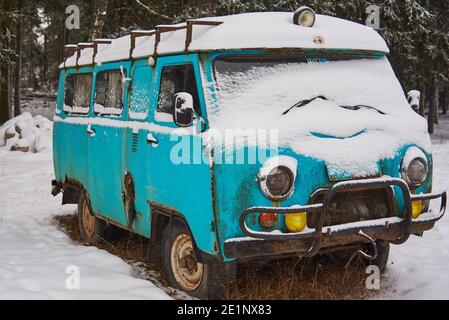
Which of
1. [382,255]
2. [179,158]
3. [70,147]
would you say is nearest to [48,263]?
[179,158]

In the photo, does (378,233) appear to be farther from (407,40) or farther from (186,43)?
(407,40)

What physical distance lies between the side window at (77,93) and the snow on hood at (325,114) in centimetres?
333

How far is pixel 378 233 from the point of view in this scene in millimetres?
5137

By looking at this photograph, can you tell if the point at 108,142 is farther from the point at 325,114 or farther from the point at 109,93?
the point at 325,114

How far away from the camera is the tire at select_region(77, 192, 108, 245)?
774cm

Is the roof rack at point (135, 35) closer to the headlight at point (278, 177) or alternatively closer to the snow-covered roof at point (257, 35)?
the snow-covered roof at point (257, 35)

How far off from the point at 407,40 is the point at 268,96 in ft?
57.9

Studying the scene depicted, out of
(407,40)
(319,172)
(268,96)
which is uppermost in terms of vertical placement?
(407,40)

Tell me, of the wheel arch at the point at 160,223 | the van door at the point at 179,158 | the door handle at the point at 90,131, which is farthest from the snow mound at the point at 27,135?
the van door at the point at 179,158

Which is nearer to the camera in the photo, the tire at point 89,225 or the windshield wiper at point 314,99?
the windshield wiper at point 314,99

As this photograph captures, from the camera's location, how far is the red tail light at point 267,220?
481 cm

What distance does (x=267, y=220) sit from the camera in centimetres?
482

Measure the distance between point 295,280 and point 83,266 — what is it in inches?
83.9
